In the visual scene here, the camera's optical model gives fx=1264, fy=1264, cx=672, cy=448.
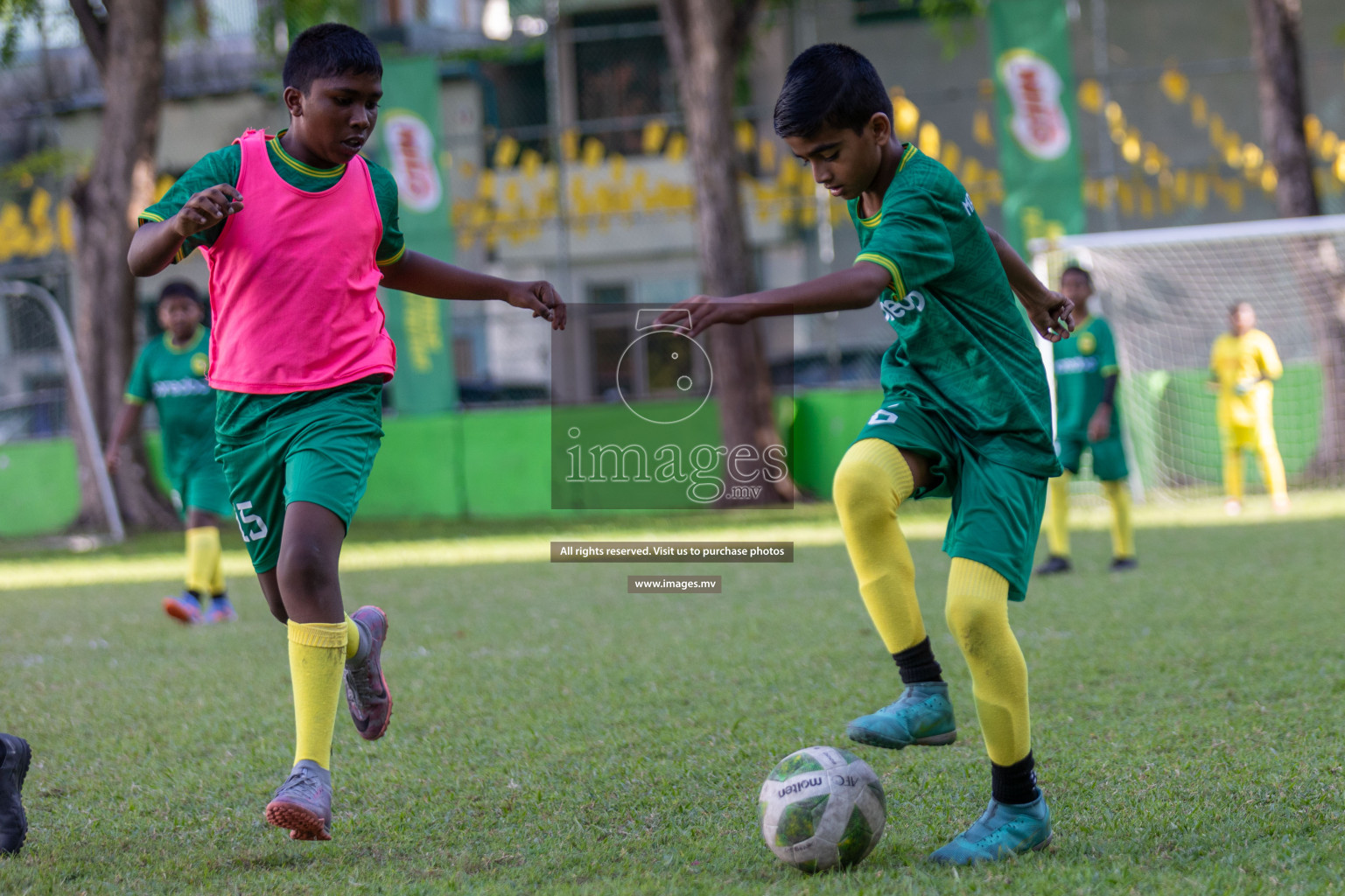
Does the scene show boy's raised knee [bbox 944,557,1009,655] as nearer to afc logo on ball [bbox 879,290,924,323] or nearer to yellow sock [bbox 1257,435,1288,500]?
afc logo on ball [bbox 879,290,924,323]

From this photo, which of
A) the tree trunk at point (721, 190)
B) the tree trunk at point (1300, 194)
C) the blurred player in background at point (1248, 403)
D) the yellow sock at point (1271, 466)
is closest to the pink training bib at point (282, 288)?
the blurred player in background at point (1248, 403)

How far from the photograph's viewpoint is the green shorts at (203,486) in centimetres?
731

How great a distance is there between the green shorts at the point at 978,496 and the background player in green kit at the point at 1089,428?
17.2 feet

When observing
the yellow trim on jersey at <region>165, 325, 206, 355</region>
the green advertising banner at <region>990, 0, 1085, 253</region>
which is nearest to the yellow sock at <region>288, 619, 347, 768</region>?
the yellow trim on jersey at <region>165, 325, 206, 355</region>

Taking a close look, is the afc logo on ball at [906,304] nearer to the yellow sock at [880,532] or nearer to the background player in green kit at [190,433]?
the yellow sock at [880,532]

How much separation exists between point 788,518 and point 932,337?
10.2 meters

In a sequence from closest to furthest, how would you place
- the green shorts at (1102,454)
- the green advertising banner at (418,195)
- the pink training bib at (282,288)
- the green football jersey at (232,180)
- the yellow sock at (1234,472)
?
the green football jersey at (232,180) → the pink training bib at (282,288) → the green shorts at (1102,454) → the yellow sock at (1234,472) → the green advertising banner at (418,195)

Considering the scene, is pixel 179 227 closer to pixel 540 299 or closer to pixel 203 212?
pixel 203 212

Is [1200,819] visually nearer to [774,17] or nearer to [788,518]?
[788,518]

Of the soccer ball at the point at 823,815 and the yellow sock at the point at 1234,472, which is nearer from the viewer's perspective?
the soccer ball at the point at 823,815

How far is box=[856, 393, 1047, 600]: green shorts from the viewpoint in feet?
9.21

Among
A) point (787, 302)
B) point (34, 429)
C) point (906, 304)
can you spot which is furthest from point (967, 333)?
point (34, 429)

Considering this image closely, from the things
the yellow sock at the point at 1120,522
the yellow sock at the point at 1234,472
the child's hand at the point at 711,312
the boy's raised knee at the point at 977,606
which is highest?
the child's hand at the point at 711,312

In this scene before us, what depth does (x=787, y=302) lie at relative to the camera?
94.5 inches
